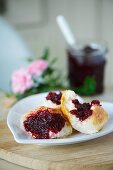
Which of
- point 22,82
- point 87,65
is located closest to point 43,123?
point 22,82

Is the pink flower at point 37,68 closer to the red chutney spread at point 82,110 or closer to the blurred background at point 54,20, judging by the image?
the red chutney spread at point 82,110

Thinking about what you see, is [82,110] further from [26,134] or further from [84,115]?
[26,134]

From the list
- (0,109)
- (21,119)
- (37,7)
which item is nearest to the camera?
Result: (21,119)

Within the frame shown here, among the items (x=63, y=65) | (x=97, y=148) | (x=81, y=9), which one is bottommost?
(x=63, y=65)

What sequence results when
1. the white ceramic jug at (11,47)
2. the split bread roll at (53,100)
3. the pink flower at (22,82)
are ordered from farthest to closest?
the white ceramic jug at (11,47) → the pink flower at (22,82) → the split bread roll at (53,100)

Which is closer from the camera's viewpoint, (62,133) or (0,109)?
(62,133)

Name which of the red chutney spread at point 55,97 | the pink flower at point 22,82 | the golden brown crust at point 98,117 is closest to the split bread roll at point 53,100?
the red chutney spread at point 55,97

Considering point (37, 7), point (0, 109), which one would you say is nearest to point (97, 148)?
point (0, 109)

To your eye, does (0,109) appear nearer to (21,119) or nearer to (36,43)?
(21,119)
